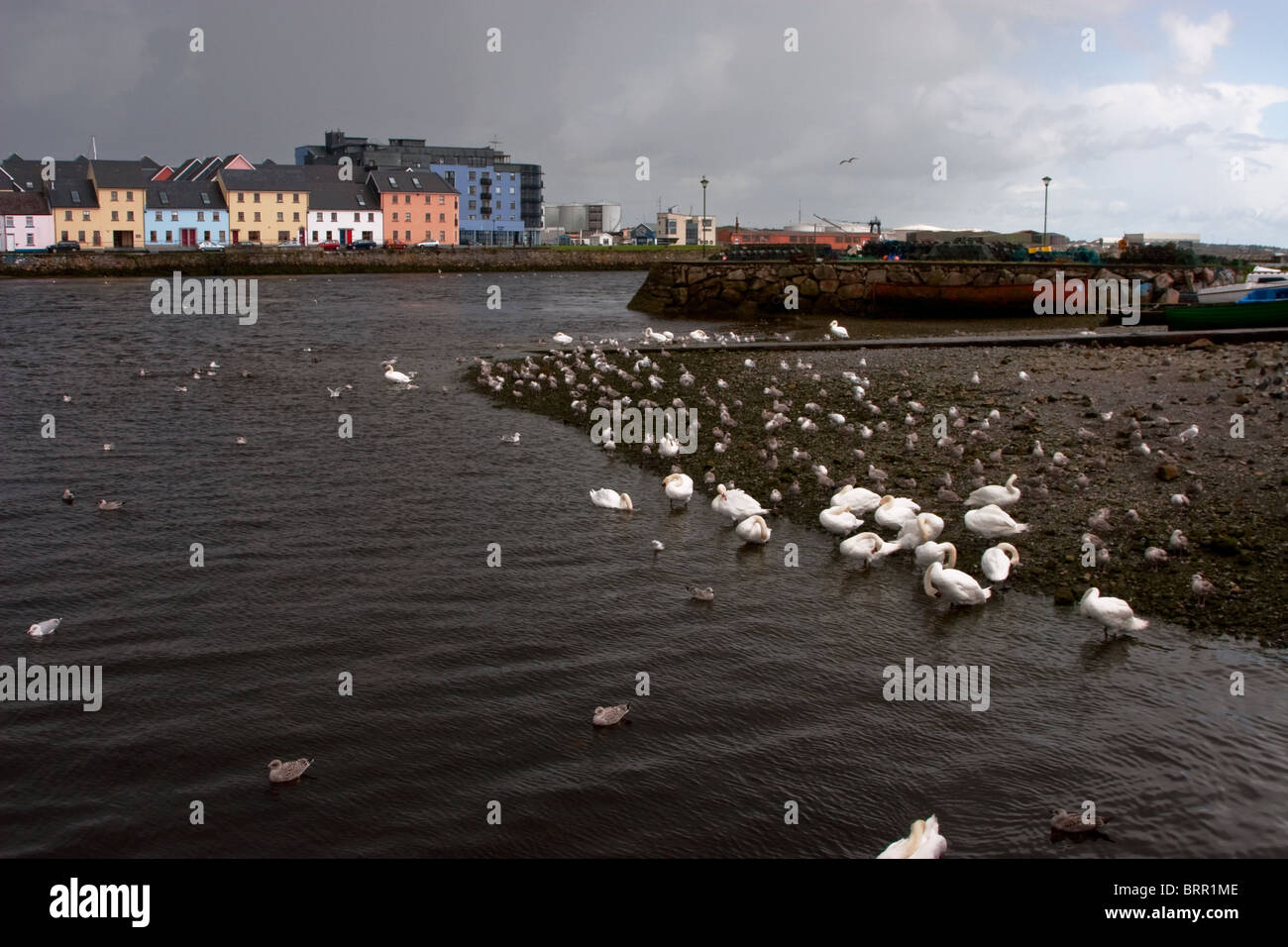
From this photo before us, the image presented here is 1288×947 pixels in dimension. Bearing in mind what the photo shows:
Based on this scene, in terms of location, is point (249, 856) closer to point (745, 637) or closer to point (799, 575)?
point (745, 637)

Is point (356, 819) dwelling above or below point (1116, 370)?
below

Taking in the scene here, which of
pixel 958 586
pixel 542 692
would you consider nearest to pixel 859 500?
pixel 958 586

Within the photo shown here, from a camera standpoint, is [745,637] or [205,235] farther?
[205,235]

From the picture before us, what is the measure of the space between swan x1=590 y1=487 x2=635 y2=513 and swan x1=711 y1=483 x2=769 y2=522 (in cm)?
126

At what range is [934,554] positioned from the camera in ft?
38.5

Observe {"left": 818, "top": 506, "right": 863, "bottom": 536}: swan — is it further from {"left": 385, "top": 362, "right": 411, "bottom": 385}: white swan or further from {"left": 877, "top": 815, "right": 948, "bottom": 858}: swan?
{"left": 385, "top": 362, "right": 411, "bottom": 385}: white swan

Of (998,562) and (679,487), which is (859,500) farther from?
(679,487)

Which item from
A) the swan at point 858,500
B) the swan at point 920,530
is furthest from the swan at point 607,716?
the swan at point 858,500

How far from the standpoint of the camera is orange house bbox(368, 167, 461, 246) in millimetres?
124938

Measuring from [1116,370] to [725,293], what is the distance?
25256 millimetres

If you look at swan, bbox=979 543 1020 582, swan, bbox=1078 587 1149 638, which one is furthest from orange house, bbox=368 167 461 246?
swan, bbox=1078 587 1149 638
